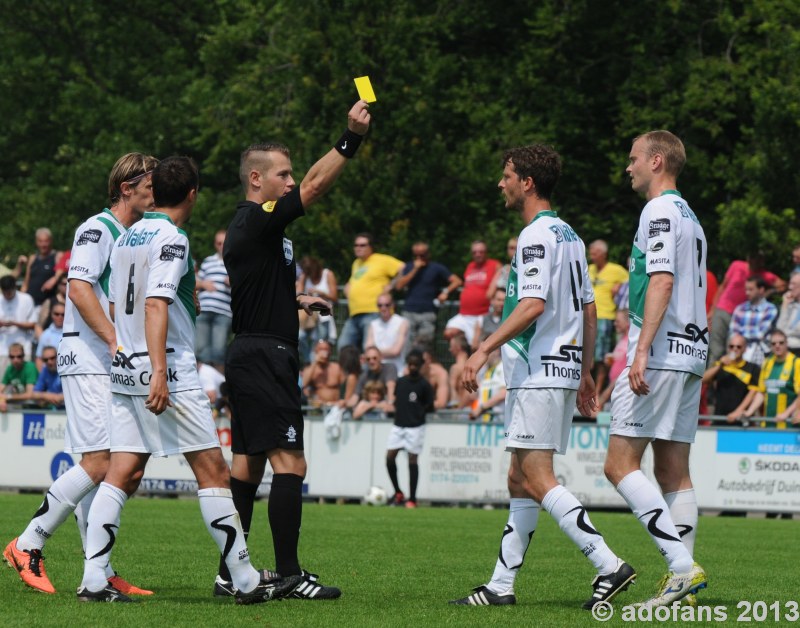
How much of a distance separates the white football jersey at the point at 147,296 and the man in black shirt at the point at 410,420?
1151cm

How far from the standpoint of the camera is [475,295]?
839 inches

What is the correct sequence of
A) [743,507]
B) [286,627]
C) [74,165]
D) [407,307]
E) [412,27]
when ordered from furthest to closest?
[74,165]
[412,27]
[407,307]
[743,507]
[286,627]

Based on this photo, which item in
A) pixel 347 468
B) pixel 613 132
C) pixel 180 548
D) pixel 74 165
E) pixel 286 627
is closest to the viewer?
pixel 286 627

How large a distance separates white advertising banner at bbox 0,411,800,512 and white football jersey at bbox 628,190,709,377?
10.6 meters

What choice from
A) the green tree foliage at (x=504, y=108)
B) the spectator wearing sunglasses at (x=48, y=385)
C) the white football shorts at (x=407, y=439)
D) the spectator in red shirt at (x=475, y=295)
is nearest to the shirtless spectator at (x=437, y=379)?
the spectator in red shirt at (x=475, y=295)

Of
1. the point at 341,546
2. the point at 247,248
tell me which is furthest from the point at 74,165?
the point at 247,248

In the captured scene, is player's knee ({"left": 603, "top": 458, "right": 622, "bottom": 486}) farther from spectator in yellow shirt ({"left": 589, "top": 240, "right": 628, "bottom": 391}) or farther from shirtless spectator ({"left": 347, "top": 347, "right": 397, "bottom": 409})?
shirtless spectator ({"left": 347, "top": 347, "right": 397, "bottom": 409})

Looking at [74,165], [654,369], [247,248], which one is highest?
[74,165]

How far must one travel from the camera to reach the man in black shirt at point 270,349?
7875 mm

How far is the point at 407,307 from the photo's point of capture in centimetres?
2175

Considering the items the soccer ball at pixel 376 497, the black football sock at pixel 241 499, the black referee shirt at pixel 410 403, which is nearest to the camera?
the black football sock at pixel 241 499

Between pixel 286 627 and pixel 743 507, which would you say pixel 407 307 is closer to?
pixel 743 507

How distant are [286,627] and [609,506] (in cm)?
1309

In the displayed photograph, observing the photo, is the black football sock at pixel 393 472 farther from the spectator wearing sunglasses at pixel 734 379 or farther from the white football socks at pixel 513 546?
the white football socks at pixel 513 546
